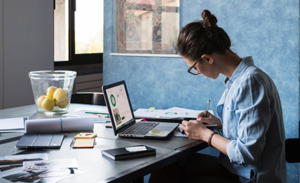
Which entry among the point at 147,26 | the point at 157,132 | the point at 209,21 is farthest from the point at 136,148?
the point at 147,26

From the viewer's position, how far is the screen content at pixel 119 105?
156cm

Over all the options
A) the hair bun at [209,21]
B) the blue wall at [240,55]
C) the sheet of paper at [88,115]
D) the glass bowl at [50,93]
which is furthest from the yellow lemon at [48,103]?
the blue wall at [240,55]

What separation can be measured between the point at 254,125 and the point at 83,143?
2.35ft

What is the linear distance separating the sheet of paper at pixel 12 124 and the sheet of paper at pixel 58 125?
0.64ft

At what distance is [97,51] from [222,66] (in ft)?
12.9

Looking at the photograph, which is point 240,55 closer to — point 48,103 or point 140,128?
point 140,128

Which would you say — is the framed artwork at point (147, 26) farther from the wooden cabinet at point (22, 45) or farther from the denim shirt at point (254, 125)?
the denim shirt at point (254, 125)

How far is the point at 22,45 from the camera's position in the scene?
320 cm

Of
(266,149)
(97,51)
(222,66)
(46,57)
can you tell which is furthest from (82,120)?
(97,51)

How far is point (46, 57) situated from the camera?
347cm

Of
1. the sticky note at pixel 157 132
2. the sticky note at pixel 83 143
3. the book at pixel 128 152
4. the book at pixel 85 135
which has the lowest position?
the sticky note at pixel 83 143

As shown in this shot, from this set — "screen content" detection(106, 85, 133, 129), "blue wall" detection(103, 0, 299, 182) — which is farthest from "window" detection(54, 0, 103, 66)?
"screen content" detection(106, 85, 133, 129)

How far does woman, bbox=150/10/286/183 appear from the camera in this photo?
1.20 m

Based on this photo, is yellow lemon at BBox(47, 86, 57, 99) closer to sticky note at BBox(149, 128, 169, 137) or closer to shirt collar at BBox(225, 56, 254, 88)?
sticky note at BBox(149, 128, 169, 137)
